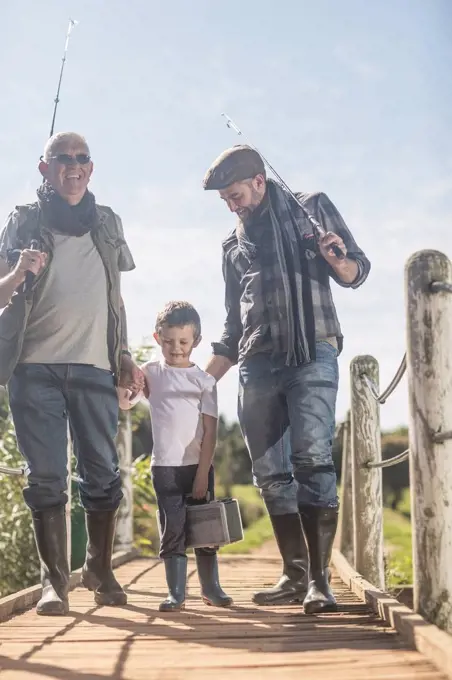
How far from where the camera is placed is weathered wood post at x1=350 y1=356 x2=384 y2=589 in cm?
445

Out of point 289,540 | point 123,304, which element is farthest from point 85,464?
point 289,540

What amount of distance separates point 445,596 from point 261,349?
1.24m

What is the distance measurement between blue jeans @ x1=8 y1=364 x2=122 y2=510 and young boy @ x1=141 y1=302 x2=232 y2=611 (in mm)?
196

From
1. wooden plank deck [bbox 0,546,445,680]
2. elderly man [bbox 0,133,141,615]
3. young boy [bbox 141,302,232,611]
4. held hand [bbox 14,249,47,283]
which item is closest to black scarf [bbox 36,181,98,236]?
elderly man [bbox 0,133,141,615]

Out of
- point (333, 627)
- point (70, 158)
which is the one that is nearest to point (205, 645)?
point (333, 627)

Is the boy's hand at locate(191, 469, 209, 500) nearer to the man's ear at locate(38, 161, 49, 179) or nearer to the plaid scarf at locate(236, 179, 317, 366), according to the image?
the plaid scarf at locate(236, 179, 317, 366)

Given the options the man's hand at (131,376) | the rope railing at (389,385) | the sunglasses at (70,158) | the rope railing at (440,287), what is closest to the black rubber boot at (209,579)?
the man's hand at (131,376)

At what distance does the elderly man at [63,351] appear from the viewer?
3.21m

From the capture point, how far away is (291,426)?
3.29 m

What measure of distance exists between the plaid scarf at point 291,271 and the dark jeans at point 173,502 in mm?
576

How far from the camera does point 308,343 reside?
3.25 metres

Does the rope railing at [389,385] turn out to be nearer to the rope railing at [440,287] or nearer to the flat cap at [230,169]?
the rope railing at [440,287]

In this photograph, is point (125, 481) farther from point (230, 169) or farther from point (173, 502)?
point (230, 169)

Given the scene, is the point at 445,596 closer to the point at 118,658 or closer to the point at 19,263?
the point at 118,658
